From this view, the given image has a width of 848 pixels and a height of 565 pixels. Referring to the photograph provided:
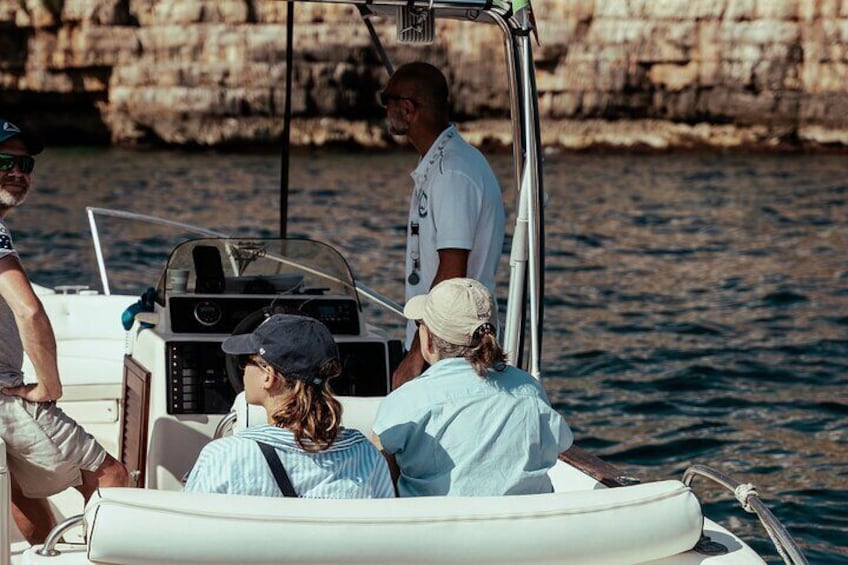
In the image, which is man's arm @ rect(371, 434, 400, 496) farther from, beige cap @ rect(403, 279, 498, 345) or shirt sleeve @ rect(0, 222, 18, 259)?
shirt sleeve @ rect(0, 222, 18, 259)

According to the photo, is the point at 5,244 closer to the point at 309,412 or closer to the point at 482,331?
the point at 309,412

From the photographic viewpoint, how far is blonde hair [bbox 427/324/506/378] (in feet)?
11.9

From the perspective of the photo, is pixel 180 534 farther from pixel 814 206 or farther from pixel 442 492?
pixel 814 206

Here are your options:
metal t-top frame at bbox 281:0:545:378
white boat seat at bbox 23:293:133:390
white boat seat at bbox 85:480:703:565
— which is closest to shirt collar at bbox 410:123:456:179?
metal t-top frame at bbox 281:0:545:378

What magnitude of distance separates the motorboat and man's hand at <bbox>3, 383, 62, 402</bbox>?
252 millimetres

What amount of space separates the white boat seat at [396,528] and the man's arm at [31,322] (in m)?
1.00

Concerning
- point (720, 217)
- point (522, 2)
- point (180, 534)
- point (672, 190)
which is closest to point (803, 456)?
point (522, 2)

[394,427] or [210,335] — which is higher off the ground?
[394,427]

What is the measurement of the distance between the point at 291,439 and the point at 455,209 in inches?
68.8

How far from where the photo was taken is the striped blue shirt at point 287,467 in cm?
325

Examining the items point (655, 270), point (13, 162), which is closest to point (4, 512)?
point (13, 162)

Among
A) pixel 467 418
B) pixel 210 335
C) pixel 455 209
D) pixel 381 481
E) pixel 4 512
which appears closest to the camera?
pixel 381 481

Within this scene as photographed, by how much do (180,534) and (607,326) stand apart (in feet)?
40.3

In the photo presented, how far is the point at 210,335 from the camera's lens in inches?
204
